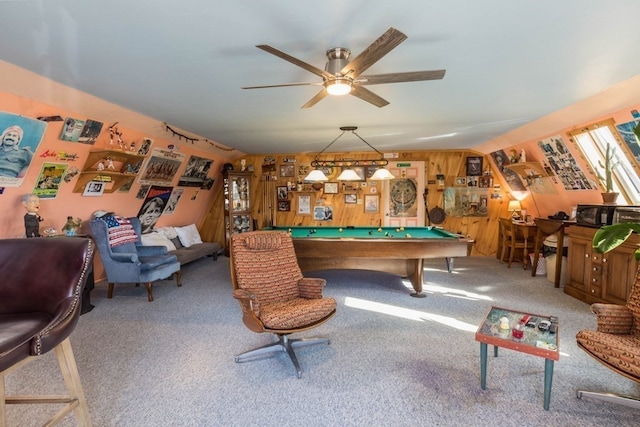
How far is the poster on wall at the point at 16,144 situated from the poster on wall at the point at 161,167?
1.73 meters

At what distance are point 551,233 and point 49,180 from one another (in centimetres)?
694

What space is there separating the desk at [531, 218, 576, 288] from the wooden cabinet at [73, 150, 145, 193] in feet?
20.1

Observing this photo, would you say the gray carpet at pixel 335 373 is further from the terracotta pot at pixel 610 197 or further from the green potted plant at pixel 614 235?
the terracotta pot at pixel 610 197

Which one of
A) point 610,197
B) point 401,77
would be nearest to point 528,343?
point 401,77

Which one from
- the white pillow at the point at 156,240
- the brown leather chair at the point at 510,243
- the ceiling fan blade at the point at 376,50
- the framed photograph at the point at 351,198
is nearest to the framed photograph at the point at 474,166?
the brown leather chair at the point at 510,243

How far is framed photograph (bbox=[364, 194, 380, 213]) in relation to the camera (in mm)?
7199

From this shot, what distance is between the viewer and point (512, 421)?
2.01 meters

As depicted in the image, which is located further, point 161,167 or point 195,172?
point 195,172

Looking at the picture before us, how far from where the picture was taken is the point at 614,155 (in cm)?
404

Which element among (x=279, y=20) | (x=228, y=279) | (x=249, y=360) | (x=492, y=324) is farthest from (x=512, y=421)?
(x=228, y=279)

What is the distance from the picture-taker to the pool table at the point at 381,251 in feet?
13.6

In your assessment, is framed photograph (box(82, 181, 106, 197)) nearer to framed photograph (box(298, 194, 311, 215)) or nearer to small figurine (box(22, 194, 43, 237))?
small figurine (box(22, 194, 43, 237))

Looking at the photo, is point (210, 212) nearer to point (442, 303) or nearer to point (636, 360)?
point (442, 303)

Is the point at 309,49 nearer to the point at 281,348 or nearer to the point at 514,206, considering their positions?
the point at 281,348
